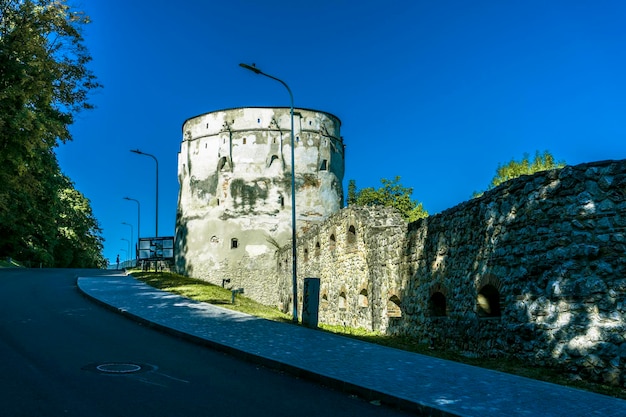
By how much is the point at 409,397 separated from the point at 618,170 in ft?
17.6

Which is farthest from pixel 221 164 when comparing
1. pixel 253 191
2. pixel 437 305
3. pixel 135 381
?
pixel 135 381

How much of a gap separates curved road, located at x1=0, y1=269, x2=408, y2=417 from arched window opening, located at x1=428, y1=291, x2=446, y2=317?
6309mm

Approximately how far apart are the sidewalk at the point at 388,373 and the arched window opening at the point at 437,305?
3.02 meters

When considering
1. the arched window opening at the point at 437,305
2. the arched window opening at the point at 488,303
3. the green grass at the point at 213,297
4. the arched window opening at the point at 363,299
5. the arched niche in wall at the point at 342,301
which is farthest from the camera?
the arched niche in wall at the point at 342,301

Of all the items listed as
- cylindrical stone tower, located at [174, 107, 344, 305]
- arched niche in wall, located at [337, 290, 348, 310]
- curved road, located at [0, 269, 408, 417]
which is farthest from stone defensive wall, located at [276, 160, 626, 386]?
cylindrical stone tower, located at [174, 107, 344, 305]

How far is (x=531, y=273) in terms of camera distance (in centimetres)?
1060

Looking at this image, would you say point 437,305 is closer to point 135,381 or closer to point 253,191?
point 135,381

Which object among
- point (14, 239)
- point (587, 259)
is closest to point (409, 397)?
point (587, 259)

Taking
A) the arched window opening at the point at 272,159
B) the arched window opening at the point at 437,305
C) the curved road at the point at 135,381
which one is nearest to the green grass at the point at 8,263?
the arched window opening at the point at 272,159

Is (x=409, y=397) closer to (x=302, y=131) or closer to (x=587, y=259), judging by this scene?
(x=587, y=259)

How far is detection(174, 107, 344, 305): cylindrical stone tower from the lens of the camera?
135ft

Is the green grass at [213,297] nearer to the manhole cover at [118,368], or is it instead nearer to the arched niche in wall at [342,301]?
the arched niche in wall at [342,301]

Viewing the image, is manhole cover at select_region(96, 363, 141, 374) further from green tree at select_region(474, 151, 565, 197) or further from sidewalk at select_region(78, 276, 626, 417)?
green tree at select_region(474, 151, 565, 197)

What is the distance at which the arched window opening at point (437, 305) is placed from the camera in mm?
14891
